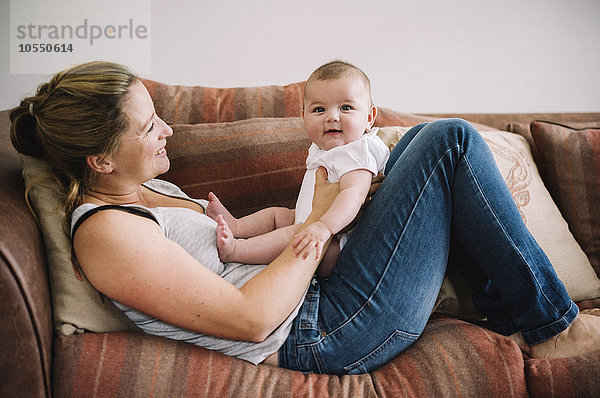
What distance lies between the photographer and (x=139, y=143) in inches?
43.7

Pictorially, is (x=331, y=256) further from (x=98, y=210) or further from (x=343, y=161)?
(x=98, y=210)

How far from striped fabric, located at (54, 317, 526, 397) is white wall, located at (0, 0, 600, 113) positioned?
1.50 meters

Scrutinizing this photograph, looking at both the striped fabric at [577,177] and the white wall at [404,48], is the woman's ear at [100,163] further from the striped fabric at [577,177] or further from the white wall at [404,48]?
the striped fabric at [577,177]

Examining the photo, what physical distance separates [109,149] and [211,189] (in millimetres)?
448

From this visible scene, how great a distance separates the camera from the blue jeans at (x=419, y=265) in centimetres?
107

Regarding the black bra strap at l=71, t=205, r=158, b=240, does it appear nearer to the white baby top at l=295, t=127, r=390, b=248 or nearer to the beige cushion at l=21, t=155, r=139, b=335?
the beige cushion at l=21, t=155, r=139, b=335

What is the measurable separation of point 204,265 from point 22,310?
0.37 m

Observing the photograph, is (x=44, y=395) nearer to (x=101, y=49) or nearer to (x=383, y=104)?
(x=101, y=49)

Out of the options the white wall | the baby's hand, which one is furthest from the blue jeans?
the white wall

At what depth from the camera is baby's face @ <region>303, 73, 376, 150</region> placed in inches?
48.8

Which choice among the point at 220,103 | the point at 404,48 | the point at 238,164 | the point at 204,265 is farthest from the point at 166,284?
the point at 404,48

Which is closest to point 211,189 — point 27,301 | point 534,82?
point 27,301

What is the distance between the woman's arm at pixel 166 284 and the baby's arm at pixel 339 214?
104 millimetres

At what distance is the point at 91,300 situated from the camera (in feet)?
3.31
